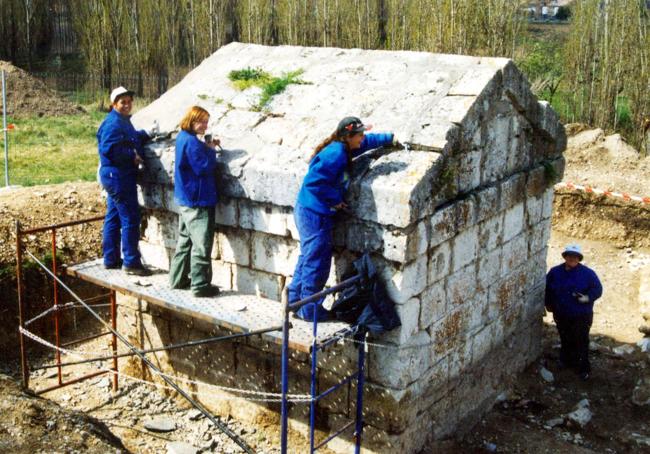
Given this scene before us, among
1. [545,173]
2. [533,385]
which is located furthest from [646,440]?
[545,173]

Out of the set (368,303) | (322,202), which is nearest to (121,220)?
(322,202)

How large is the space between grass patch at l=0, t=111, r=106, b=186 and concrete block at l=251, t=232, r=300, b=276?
8.12 meters

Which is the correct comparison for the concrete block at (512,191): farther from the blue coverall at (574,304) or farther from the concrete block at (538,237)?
the blue coverall at (574,304)

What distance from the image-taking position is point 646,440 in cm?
720

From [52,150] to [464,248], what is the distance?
1342 cm

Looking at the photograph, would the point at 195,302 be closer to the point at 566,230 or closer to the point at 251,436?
the point at 251,436

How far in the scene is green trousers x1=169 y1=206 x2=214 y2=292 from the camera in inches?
249

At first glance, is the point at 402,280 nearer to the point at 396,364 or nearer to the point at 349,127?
the point at 396,364

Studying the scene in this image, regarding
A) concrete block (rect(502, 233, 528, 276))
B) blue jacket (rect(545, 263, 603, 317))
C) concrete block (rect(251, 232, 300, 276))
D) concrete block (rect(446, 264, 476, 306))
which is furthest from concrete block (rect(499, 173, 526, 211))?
concrete block (rect(251, 232, 300, 276))

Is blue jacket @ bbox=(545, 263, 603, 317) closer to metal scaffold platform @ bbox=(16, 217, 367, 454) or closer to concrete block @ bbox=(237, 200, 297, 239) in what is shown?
metal scaffold platform @ bbox=(16, 217, 367, 454)

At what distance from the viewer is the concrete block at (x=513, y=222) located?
7.31 meters

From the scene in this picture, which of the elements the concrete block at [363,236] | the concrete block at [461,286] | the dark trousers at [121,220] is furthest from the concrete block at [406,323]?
the dark trousers at [121,220]

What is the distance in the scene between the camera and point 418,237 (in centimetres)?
567

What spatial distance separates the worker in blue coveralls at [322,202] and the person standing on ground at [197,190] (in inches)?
38.8
